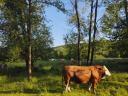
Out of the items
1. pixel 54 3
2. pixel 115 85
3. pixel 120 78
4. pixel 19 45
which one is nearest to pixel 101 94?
pixel 115 85

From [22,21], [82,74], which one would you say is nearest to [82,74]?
[82,74]

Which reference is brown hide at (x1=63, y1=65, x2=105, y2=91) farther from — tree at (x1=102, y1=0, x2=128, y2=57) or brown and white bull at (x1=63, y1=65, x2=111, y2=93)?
tree at (x1=102, y1=0, x2=128, y2=57)

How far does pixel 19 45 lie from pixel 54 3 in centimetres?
734

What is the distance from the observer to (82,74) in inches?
1113

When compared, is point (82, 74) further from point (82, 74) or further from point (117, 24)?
point (117, 24)

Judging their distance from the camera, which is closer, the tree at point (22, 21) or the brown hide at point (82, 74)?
the brown hide at point (82, 74)

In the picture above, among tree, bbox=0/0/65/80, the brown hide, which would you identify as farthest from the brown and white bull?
tree, bbox=0/0/65/80

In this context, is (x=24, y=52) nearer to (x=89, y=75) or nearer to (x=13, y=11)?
(x=13, y=11)

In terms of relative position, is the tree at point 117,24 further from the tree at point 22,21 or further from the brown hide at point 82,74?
the brown hide at point 82,74

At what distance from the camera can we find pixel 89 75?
28.7m

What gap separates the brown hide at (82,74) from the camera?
91.7 ft

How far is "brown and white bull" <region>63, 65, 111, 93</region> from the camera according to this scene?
91.6 ft

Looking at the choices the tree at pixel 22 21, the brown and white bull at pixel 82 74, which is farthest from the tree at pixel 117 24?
the brown and white bull at pixel 82 74

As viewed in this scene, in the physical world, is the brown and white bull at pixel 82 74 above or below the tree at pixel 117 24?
below
